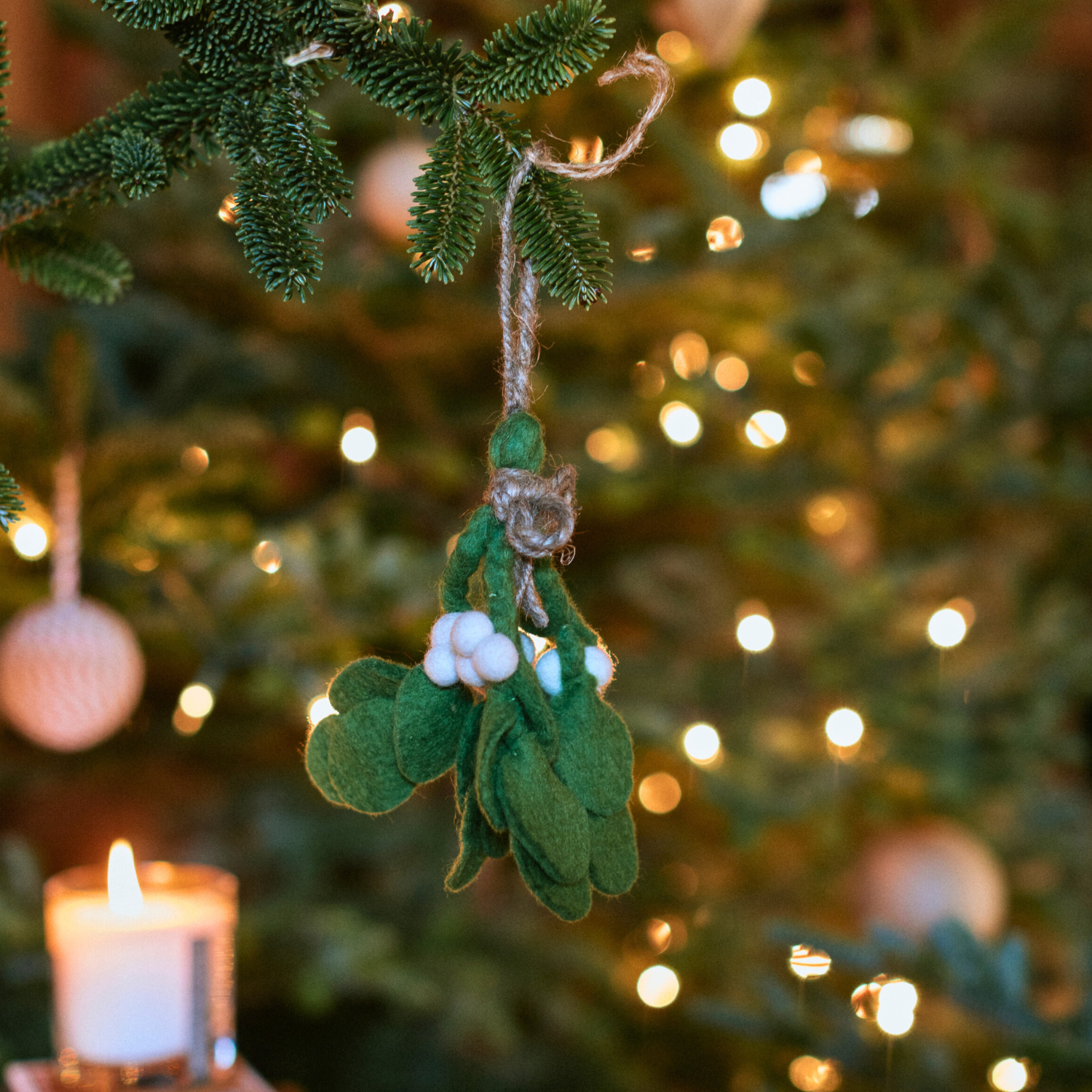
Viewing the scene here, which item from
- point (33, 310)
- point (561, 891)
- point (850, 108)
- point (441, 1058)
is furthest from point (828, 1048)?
point (850, 108)

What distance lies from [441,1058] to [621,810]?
87 centimetres

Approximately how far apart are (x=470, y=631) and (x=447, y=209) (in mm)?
122

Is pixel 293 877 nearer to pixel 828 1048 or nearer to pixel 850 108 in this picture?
pixel 828 1048

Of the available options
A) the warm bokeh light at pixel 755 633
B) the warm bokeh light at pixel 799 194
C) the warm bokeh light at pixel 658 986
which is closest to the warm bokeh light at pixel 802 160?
the warm bokeh light at pixel 799 194

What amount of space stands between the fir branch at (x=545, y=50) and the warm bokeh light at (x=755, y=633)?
0.70 m

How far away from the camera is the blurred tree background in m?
0.78

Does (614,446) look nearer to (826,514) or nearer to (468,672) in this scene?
(826,514)

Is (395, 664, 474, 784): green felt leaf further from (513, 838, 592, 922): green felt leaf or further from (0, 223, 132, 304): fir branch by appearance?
(0, 223, 132, 304): fir branch

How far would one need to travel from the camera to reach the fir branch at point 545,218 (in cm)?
31

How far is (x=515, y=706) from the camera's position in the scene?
0.31 meters

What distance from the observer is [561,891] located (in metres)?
0.30

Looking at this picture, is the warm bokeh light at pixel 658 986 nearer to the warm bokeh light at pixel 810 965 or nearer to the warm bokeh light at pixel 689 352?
the warm bokeh light at pixel 810 965

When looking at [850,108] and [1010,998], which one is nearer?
[1010,998]

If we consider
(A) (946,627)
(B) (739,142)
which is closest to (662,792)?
(A) (946,627)
